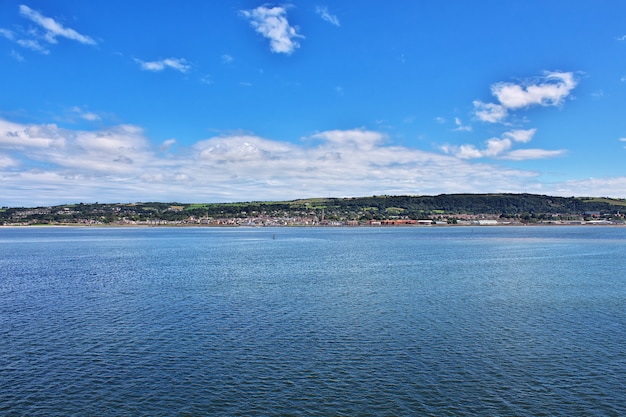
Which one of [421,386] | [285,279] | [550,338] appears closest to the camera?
[421,386]

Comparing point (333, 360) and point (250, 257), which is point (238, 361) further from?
point (250, 257)

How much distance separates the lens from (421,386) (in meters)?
17.3

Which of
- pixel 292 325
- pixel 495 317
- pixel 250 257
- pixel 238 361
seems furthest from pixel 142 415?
pixel 250 257

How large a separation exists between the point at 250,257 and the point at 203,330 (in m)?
43.8

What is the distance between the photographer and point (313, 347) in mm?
22031

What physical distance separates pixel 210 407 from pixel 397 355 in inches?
345

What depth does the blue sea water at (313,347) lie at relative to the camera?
52.9 feet

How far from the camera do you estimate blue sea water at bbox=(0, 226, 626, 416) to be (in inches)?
635

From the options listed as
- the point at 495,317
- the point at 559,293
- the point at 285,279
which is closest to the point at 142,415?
the point at 495,317

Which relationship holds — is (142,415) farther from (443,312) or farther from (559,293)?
(559,293)

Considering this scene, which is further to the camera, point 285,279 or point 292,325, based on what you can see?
point 285,279

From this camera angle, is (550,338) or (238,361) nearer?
(238,361)

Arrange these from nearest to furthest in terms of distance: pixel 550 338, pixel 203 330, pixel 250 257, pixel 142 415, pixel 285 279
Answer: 1. pixel 142 415
2. pixel 550 338
3. pixel 203 330
4. pixel 285 279
5. pixel 250 257

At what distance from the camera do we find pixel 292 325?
85.8 feet
